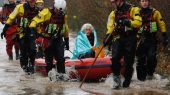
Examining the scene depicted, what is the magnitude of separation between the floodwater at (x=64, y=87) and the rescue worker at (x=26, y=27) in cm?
53

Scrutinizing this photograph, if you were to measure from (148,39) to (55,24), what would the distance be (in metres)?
2.08

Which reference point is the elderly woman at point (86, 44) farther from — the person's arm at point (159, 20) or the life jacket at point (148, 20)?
the person's arm at point (159, 20)

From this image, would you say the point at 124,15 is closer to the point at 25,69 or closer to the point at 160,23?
the point at 160,23

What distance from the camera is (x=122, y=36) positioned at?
1112 centimetres

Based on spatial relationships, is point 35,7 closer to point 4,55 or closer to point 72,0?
point 4,55

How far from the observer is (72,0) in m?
33.4

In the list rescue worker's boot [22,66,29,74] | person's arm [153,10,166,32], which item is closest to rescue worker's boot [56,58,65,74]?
rescue worker's boot [22,66,29,74]

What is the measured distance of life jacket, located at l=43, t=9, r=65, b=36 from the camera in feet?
39.3

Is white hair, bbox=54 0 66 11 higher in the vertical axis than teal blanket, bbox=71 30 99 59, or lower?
higher

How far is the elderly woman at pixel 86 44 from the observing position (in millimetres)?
13445

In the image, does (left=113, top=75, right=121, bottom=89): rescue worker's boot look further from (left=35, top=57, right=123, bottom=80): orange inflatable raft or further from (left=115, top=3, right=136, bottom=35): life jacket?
(left=35, top=57, right=123, bottom=80): orange inflatable raft

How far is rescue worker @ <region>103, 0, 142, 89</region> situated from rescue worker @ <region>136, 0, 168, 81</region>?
83 cm

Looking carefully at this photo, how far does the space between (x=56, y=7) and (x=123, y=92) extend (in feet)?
8.47

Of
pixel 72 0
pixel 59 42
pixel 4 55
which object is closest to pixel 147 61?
pixel 59 42
